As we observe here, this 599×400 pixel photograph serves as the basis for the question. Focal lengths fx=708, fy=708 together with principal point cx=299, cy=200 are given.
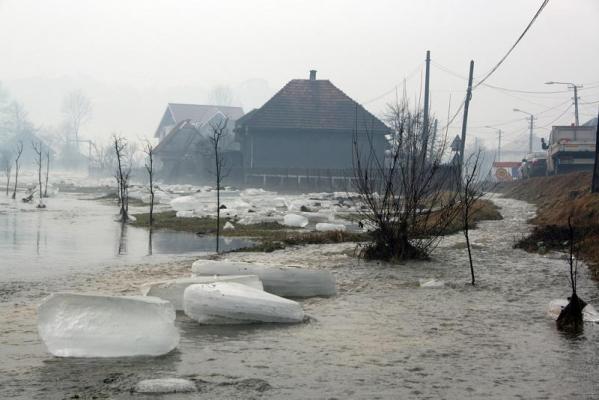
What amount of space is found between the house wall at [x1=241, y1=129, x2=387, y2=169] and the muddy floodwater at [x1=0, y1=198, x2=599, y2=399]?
35.5 m

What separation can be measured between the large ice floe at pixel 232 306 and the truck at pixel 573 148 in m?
27.2

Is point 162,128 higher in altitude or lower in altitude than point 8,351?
higher

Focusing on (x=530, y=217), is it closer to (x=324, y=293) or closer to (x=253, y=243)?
(x=253, y=243)

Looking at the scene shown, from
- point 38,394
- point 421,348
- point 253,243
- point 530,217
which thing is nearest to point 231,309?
point 421,348

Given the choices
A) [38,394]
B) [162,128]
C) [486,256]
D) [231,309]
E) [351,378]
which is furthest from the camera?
[162,128]

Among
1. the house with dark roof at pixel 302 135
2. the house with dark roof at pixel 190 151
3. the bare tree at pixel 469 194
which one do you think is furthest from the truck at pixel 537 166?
the bare tree at pixel 469 194

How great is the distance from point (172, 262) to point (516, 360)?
6934 mm

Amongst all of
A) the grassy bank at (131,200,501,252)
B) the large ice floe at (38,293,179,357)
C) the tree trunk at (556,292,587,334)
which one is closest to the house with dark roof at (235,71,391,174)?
the grassy bank at (131,200,501,252)

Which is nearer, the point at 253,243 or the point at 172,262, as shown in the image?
the point at 172,262

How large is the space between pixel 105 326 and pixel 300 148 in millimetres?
40514

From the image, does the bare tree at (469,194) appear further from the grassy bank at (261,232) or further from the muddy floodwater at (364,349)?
the grassy bank at (261,232)

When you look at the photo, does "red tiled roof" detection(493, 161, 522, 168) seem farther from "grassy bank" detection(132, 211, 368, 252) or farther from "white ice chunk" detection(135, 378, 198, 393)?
"white ice chunk" detection(135, 378, 198, 393)

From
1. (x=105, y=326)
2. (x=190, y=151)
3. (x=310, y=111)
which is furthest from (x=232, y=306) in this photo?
(x=190, y=151)

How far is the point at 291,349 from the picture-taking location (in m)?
5.78
